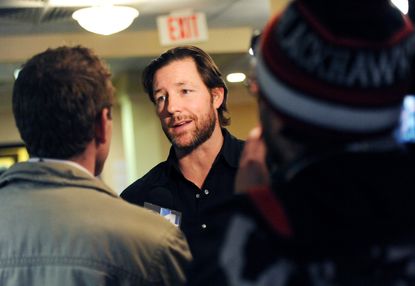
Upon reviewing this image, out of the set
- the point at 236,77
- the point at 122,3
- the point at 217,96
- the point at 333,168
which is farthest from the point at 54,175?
the point at 236,77

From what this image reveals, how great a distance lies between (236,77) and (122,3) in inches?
174

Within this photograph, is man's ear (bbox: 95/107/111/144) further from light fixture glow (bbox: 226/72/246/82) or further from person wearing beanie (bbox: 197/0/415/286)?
light fixture glow (bbox: 226/72/246/82)

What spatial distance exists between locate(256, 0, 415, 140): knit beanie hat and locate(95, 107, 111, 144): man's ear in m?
0.61

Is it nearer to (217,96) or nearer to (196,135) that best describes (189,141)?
(196,135)

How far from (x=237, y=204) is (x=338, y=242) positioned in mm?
126

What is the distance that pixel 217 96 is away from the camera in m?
2.53

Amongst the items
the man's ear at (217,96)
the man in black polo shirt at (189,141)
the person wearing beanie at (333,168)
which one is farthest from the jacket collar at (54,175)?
the man's ear at (217,96)

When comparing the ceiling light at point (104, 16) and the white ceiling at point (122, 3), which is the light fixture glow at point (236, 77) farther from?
the ceiling light at point (104, 16)

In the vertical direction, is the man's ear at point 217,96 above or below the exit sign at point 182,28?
below

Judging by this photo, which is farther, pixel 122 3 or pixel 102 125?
pixel 122 3

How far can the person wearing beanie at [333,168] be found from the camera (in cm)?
86

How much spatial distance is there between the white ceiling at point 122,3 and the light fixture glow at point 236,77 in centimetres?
209

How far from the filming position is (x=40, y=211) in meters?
1.41

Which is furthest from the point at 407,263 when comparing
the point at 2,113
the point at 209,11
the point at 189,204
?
the point at 2,113
